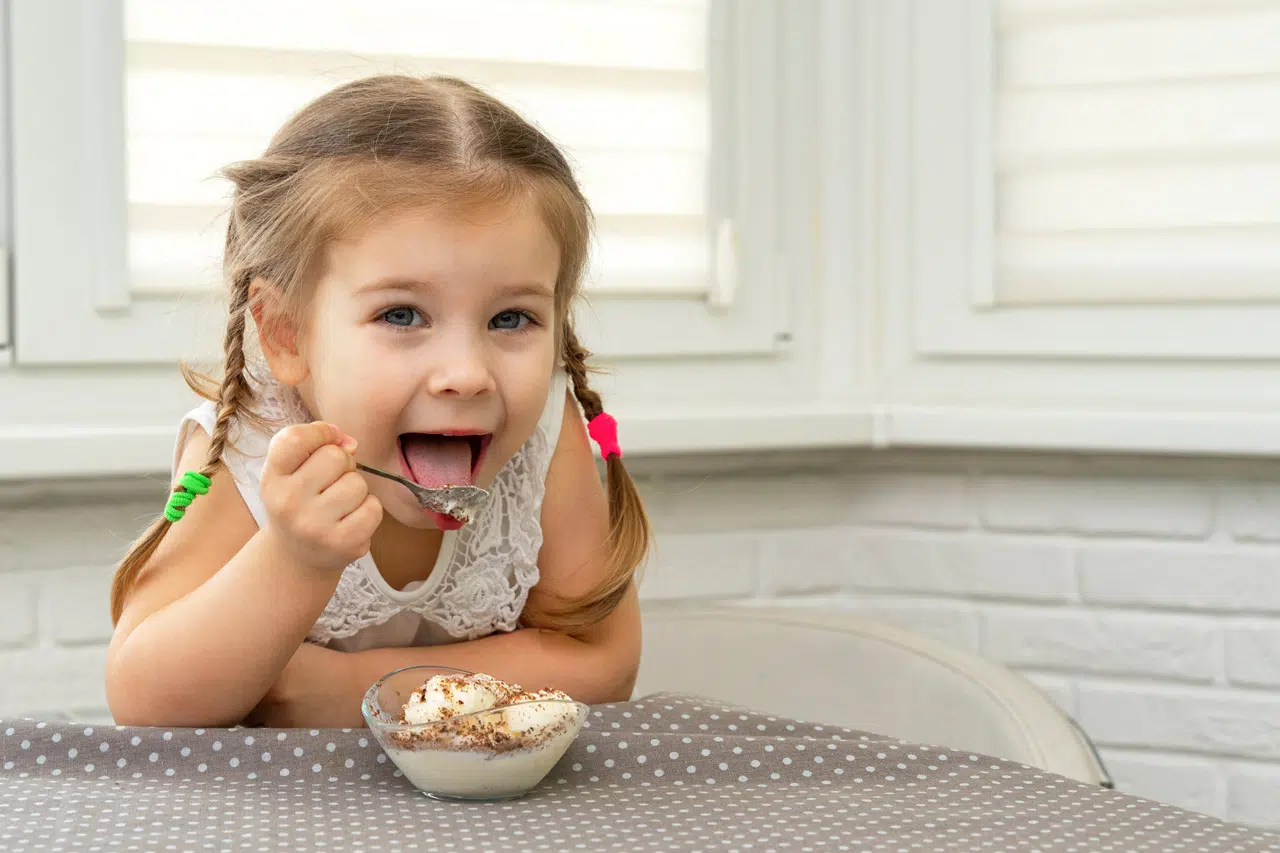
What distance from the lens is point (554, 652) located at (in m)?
1.15

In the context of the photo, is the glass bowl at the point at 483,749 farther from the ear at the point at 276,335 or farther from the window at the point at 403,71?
the window at the point at 403,71

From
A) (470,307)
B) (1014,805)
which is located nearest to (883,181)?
(470,307)

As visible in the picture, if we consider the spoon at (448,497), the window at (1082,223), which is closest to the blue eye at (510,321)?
the spoon at (448,497)

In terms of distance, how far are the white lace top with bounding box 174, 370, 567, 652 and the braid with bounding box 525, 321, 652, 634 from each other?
4 centimetres

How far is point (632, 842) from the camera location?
2.20 feet

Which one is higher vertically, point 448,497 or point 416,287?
point 416,287

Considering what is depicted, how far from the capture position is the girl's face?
978mm

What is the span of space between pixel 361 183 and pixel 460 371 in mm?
178

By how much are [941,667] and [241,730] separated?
696mm

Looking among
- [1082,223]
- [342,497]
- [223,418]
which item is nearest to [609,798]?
[342,497]

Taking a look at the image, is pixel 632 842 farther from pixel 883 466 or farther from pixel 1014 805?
pixel 883 466

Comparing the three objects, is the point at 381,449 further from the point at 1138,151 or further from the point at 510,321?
the point at 1138,151

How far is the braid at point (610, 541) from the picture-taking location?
46.3 inches

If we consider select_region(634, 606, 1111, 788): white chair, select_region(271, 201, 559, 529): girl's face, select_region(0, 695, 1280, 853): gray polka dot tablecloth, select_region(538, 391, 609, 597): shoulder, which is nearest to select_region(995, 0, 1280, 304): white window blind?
select_region(634, 606, 1111, 788): white chair
